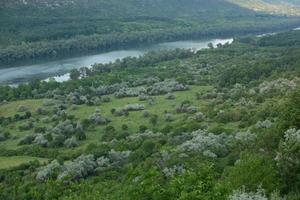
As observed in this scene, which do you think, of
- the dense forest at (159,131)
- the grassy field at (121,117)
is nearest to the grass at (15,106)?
the grassy field at (121,117)

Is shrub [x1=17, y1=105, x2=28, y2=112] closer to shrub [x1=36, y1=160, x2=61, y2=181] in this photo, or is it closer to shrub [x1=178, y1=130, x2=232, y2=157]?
shrub [x1=36, y1=160, x2=61, y2=181]

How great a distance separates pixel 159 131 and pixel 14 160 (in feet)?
75.7

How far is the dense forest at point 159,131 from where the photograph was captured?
41.1 metres

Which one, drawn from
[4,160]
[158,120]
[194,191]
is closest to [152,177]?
[194,191]

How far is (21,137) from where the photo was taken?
9269 centimetres

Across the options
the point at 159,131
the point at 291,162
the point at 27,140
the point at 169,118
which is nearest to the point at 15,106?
the point at 27,140

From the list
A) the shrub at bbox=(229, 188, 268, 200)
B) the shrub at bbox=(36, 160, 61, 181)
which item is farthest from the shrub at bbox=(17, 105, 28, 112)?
the shrub at bbox=(229, 188, 268, 200)

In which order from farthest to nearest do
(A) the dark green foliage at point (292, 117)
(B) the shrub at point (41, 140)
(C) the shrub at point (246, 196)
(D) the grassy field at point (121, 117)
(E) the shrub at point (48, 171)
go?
1. (D) the grassy field at point (121, 117)
2. (B) the shrub at point (41, 140)
3. (E) the shrub at point (48, 171)
4. (A) the dark green foliage at point (292, 117)
5. (C) the shrub at point (246, 196)

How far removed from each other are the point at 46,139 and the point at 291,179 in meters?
54.8

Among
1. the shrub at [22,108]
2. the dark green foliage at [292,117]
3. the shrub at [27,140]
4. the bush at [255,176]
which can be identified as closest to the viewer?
the bush at [255,176]

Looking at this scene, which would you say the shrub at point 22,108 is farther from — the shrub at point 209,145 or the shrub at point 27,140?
the shrub at point 209,145

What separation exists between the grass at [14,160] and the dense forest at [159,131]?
320 mm

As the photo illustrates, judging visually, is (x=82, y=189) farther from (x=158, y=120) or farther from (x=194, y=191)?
(x=158, y=120)

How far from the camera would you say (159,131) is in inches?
3413
